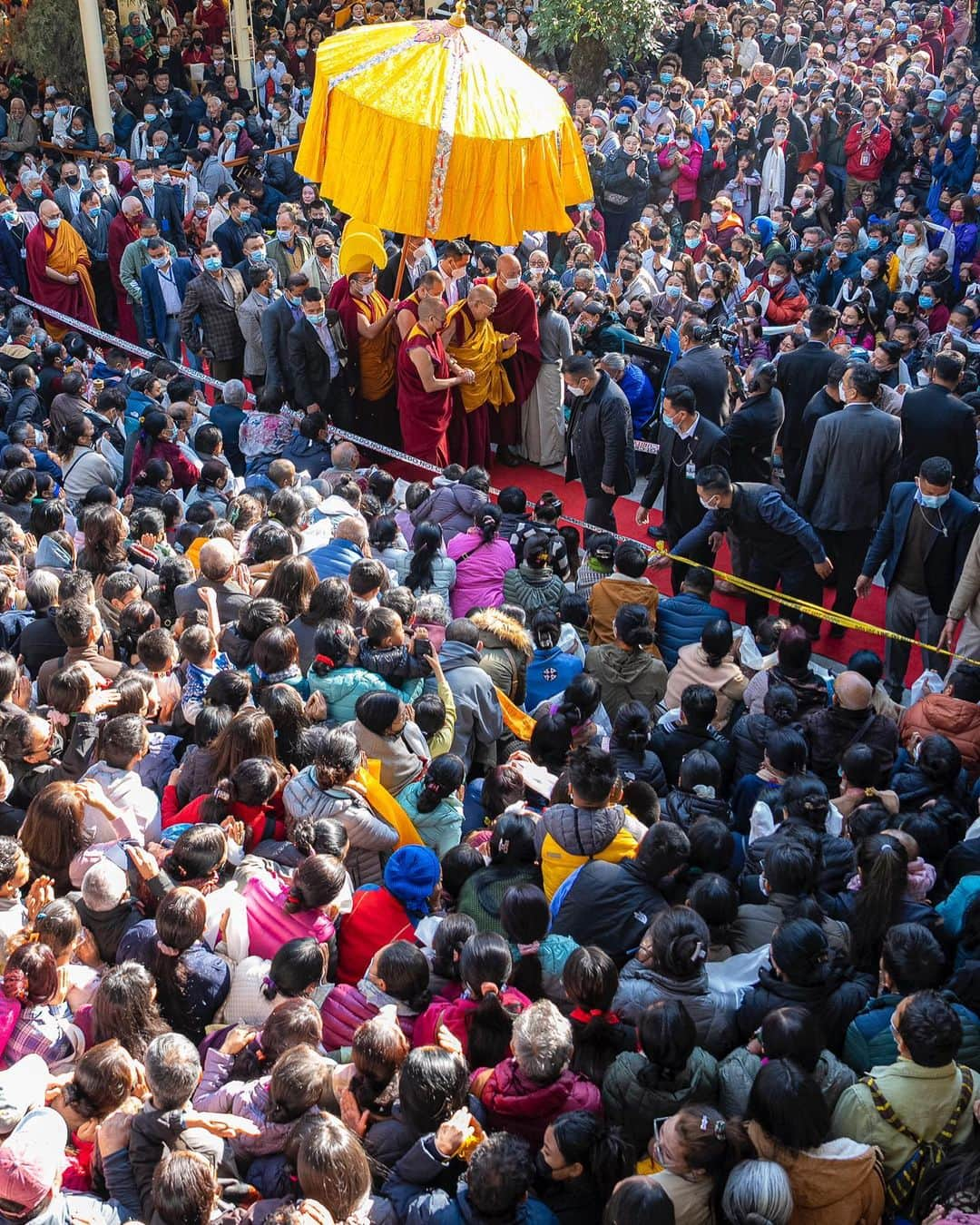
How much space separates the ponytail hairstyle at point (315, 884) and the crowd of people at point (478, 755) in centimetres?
2

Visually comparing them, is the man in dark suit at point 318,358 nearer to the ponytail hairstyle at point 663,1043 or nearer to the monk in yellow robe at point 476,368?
the monk in yellow robe at point 476,368

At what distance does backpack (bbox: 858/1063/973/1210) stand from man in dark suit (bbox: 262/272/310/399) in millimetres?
6226

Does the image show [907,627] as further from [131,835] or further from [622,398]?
[131,835]

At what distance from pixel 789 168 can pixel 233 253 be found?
633 cm

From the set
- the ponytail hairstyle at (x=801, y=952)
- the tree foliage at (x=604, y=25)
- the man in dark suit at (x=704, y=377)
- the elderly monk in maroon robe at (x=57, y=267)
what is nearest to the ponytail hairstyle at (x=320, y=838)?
the ponytail hairstyle at (x=801, y=952)

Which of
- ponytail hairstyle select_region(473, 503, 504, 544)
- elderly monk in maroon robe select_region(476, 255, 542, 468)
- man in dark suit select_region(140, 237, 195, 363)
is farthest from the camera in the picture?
man in dark suit select_region(140, 237, 195, 363)

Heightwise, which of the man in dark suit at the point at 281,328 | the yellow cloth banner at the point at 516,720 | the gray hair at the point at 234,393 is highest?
the man in dark suit at the point at 281,328

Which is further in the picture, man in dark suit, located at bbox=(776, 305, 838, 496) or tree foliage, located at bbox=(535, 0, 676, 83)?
tree foliage, located at bbox=(535, 0, 676, 83)

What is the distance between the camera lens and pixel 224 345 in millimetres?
9523

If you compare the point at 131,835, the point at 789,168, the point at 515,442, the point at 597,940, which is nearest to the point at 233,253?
the point at 515,442

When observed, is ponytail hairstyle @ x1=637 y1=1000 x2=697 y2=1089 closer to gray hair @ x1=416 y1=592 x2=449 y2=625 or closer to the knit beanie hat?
the knit beanie hat

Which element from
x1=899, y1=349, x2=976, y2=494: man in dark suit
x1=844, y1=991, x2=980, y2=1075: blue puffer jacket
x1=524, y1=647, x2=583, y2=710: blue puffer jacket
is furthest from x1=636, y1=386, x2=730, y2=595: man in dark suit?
x1=844, y1=991, x2=980, y2=1075: blue puffer jacket

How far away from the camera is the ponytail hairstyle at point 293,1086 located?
10.6 ft

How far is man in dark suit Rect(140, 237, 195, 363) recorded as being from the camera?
9.98 metres
